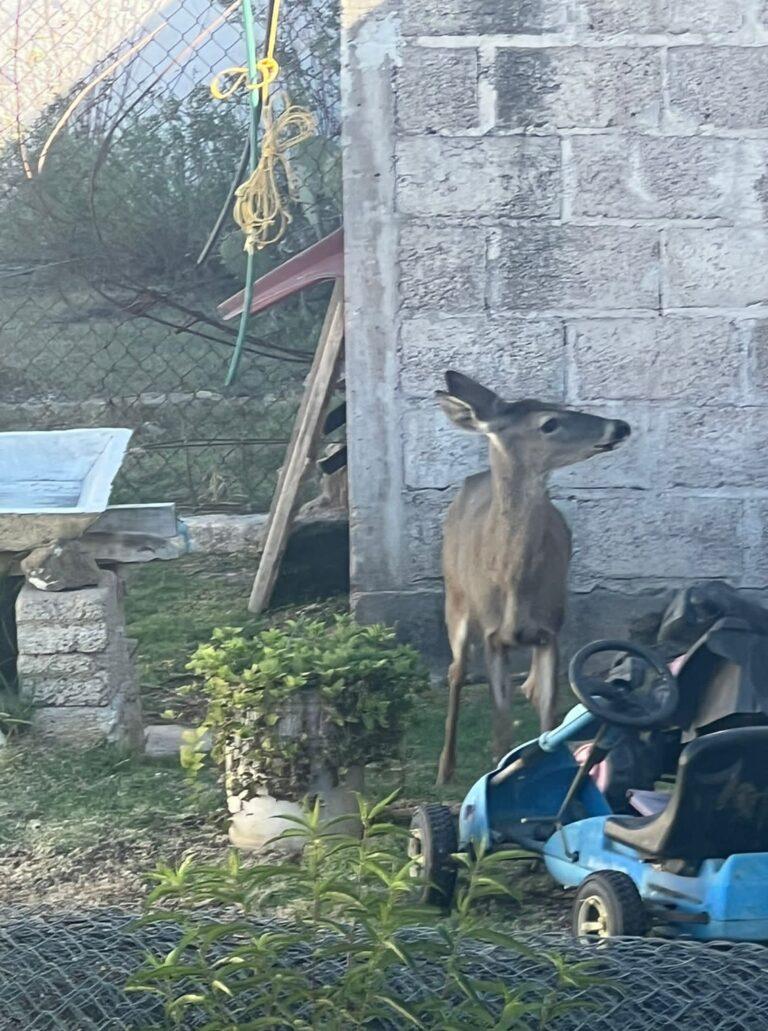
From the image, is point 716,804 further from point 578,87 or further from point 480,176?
point 578,87

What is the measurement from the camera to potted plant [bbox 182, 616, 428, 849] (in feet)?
14.6

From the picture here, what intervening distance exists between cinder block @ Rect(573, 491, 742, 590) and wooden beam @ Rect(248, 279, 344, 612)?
4.38ft

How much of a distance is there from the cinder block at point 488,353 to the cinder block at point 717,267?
497mm

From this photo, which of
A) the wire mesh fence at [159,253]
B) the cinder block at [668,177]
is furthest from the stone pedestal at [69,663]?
the wire mesh fence at [159,253]

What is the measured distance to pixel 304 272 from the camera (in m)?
6.83

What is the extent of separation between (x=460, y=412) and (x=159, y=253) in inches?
209

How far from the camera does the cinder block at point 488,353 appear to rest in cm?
613

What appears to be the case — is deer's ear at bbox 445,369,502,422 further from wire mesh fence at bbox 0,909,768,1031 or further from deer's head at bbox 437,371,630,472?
wire mesh fence at bbox 0,909,768,1031

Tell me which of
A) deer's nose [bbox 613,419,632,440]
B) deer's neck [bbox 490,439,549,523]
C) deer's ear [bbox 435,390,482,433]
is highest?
deer's ear [bbox 435,390,482,433]

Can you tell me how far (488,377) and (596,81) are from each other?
118cm

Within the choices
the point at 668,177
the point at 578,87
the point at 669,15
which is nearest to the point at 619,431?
the point at 668,177

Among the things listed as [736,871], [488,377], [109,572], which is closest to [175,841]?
[109,572]

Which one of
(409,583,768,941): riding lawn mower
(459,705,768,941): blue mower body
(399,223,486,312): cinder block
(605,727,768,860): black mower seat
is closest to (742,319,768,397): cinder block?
(399,223,486,312): cinder block

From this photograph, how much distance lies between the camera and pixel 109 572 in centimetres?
562
